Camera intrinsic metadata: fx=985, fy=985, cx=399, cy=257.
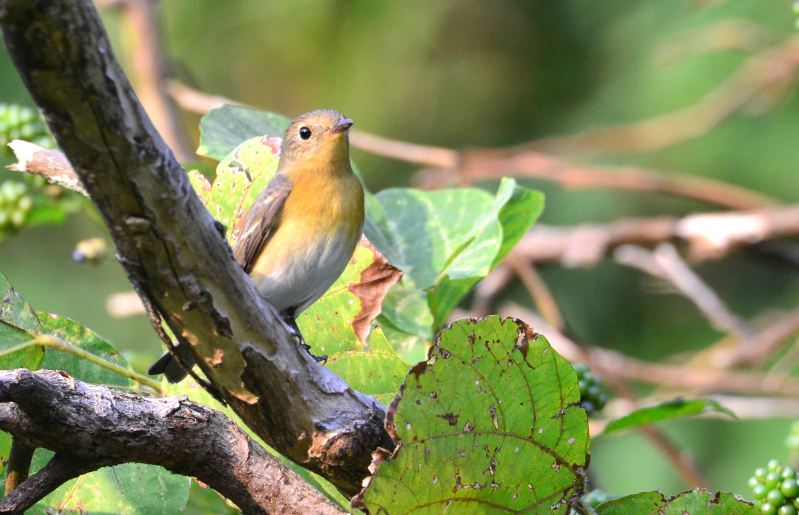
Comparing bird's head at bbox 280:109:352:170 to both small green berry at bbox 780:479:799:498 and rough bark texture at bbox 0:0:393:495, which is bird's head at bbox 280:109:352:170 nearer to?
rough bark texture at bbox 0:0:393:495

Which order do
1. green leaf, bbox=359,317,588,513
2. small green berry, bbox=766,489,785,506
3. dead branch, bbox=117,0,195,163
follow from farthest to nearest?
1. dead branch, bbox=117,0,195,163
2. small green berry, bbox=766,489,785,506
3. green leaf, bbox=359,317,588,513

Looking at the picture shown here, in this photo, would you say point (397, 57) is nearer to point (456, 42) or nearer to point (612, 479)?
point (456, 42)

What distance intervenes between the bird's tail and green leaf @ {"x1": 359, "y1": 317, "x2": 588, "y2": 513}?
21.7 inches

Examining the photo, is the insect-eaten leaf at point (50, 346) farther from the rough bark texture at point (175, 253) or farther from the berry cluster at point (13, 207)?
the berry cluster at point (13, 207)

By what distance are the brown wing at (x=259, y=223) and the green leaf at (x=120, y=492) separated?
607 millimetres

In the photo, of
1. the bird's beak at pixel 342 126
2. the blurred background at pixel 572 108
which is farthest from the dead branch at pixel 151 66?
the bird's beak at pixel 342 126

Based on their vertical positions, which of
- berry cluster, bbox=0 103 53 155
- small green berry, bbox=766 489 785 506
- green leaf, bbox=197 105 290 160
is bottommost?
small green berry, bbox=766 489 785 506

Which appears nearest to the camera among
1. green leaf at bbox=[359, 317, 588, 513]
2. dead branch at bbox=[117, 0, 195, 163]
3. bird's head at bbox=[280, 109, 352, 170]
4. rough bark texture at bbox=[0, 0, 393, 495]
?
rough bark texture at bbox=[0, 0, 393, 495]

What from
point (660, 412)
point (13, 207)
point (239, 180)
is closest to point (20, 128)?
point (13, 207)

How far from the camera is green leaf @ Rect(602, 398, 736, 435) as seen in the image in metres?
1.97

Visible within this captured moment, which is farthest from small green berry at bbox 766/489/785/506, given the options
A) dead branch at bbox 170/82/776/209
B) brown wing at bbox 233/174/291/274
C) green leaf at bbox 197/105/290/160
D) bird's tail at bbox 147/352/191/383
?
dead branch at bbox 170/82/776/209

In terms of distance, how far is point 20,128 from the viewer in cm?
239

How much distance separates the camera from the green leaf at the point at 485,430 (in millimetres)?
1413

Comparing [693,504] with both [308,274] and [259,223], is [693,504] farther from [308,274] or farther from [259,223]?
[259,223]
